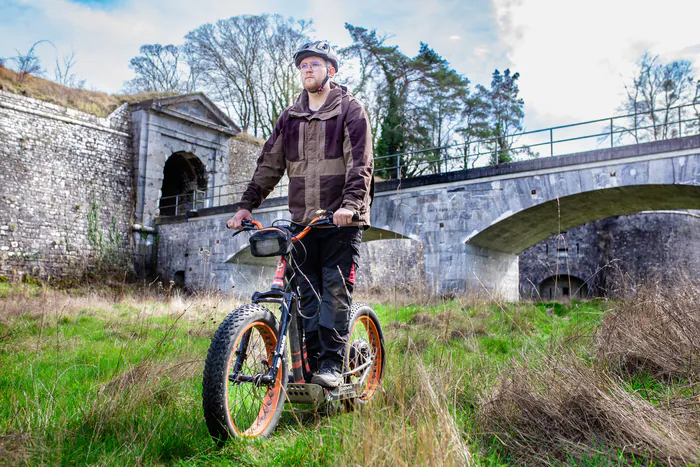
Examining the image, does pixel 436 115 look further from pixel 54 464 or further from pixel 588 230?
pixel 54 464

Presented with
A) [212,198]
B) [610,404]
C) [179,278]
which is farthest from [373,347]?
[212,198]

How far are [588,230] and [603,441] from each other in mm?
22809

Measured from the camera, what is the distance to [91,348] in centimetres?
492

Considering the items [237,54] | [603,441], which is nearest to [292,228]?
[603,441]

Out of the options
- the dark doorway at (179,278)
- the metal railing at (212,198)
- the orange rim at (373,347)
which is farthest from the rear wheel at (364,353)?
the metal railing at (212,198)

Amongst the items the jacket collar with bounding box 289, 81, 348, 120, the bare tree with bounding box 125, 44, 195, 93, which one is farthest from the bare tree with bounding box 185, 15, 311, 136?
the jacket collar with bounding box 289, 81, 348, 120

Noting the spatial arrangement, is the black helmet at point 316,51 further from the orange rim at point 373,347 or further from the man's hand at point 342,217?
the orange rim at point 373,347

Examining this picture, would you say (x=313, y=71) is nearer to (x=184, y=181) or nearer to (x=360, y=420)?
(x=360, y=420)

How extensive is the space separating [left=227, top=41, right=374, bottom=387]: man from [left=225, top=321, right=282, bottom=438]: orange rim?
0.30m

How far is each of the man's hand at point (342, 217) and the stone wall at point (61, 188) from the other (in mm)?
16799

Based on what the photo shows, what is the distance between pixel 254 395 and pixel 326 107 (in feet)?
5.15

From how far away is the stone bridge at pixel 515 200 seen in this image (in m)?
10.8

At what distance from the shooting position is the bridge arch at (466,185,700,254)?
11523 millimetres

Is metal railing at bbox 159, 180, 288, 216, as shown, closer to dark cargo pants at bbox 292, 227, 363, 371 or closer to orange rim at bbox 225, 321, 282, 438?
dark cargo pants at bbox 292, 227, 363, 371
